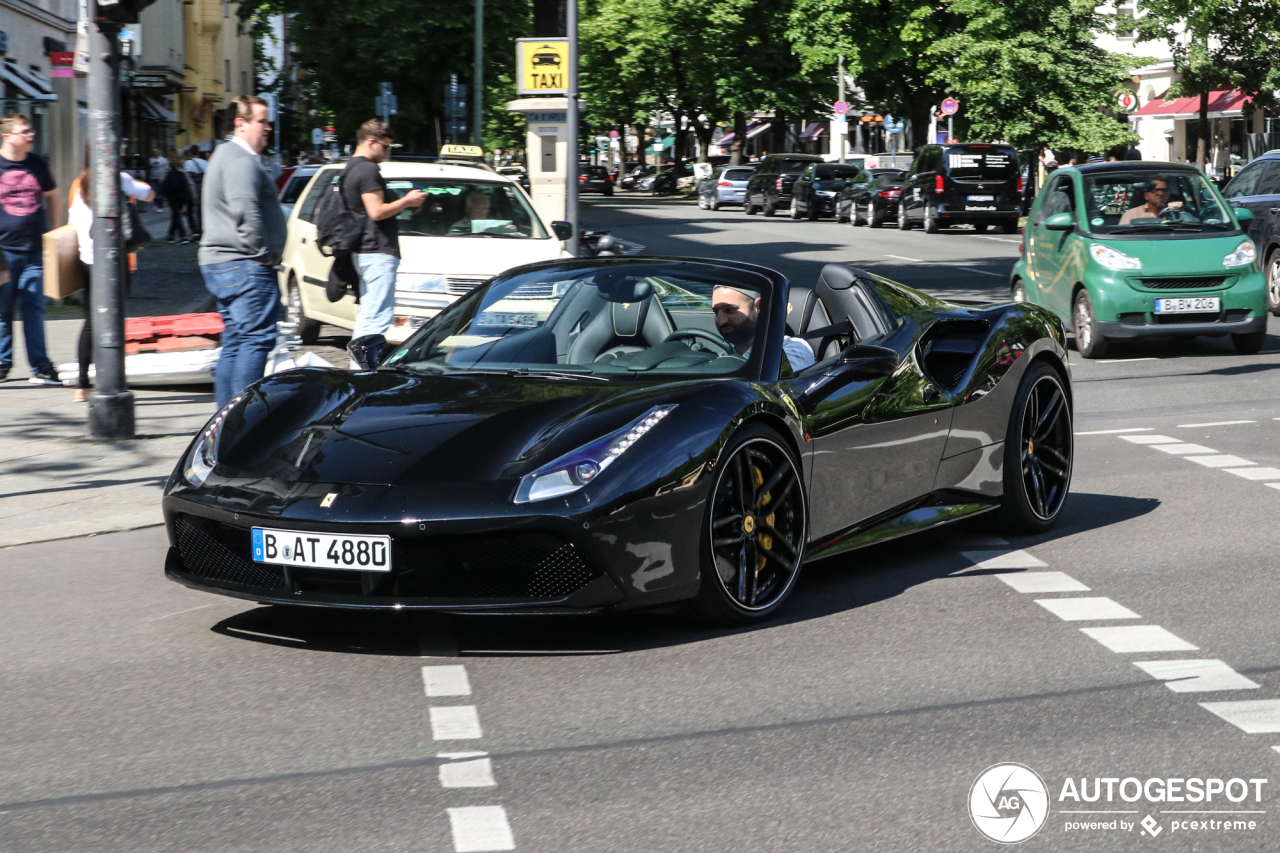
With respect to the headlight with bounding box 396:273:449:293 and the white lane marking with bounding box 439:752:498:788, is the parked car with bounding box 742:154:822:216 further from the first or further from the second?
the white lane marking with bounding box 439:752:498:788

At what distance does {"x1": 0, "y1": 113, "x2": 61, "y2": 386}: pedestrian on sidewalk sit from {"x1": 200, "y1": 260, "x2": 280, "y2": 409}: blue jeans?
11.4 ft

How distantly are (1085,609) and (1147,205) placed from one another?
9.75 m

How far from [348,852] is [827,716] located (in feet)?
5.02

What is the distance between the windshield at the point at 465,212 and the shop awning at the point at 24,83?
51.7 feet

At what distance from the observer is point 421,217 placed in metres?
15.1

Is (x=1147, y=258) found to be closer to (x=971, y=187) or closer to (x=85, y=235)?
(x=85, y=235)

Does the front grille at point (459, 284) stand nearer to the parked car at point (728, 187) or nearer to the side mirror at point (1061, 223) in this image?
the side mirror at point (1061, 223)

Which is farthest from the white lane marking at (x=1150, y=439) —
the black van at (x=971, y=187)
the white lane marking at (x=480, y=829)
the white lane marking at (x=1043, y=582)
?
the black van at (x=971, y=187)

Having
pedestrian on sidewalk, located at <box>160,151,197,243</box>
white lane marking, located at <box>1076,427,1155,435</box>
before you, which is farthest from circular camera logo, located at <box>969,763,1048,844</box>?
pedestrian on sidewalk, located at <box>160,151,197,243</box>

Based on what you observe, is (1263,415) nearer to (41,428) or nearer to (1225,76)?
(41,428)

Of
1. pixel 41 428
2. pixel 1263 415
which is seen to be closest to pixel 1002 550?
pixel 1263 415

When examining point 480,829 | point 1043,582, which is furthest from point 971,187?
point 480,829

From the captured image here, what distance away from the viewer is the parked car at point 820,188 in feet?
153

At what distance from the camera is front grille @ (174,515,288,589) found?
537 cm
